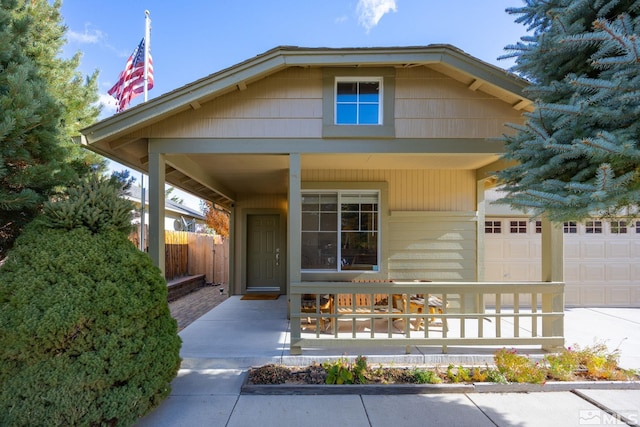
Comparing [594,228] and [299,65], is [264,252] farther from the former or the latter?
[594,228]

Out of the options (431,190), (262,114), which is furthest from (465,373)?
(262,114)

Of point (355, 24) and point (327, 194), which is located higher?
point (355, 24)

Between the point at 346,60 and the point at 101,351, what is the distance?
4.16 meters

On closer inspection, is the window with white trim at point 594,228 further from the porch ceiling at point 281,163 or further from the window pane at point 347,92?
the window pane at point 347,92

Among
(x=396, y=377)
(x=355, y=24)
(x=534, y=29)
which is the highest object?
(x=355, y=24)

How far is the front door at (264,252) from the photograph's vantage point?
8609 mm

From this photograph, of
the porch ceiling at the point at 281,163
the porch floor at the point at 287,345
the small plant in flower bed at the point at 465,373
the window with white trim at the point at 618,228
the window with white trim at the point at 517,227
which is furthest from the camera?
the window with white trim at the point at 517,227

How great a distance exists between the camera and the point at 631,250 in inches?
272

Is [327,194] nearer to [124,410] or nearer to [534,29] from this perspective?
[534,29]

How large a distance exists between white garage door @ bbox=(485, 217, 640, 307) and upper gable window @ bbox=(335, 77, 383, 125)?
4.36 metres

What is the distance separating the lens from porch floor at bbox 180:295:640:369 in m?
3.99

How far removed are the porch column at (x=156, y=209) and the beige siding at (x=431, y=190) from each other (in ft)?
12.9

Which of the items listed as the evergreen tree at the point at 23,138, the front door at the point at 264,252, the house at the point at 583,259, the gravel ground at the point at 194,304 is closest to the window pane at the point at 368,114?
the evergreen tree at the point at 23,138

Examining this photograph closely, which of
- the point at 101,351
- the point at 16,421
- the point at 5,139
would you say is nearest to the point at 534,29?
the point at 101,351
